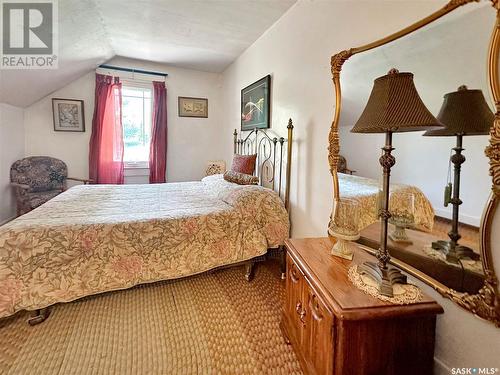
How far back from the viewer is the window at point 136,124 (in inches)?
157

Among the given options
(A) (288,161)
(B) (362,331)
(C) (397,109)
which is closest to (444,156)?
(C) (397,109)

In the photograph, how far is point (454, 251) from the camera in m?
0.96

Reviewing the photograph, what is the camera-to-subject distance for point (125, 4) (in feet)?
7.47

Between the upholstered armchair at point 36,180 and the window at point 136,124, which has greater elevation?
the window at point 136,124

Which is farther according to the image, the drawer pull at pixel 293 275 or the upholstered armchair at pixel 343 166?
the upholstered armchair at pixel 343 166

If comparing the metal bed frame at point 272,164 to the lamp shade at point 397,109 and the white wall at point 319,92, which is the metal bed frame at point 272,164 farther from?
the lamp shade at point 397,109

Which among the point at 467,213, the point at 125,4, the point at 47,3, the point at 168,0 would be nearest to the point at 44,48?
the point at 47,3

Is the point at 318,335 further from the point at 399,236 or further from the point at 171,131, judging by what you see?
the point at 171,131

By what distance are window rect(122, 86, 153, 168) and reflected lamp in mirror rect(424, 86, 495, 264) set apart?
159 inches

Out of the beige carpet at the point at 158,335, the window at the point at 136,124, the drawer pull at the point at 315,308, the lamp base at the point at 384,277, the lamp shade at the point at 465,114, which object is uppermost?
the window at the point at 136,124

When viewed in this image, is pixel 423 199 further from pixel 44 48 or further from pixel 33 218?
pixel 44 48

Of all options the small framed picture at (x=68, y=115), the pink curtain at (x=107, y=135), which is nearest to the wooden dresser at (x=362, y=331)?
the pink curtain at (x=107, y=135)

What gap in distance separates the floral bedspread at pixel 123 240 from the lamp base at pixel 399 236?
1.09 m

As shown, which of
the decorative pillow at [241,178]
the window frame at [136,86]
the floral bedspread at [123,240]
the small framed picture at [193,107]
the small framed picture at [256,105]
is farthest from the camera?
the small framed picture at [193,107]
